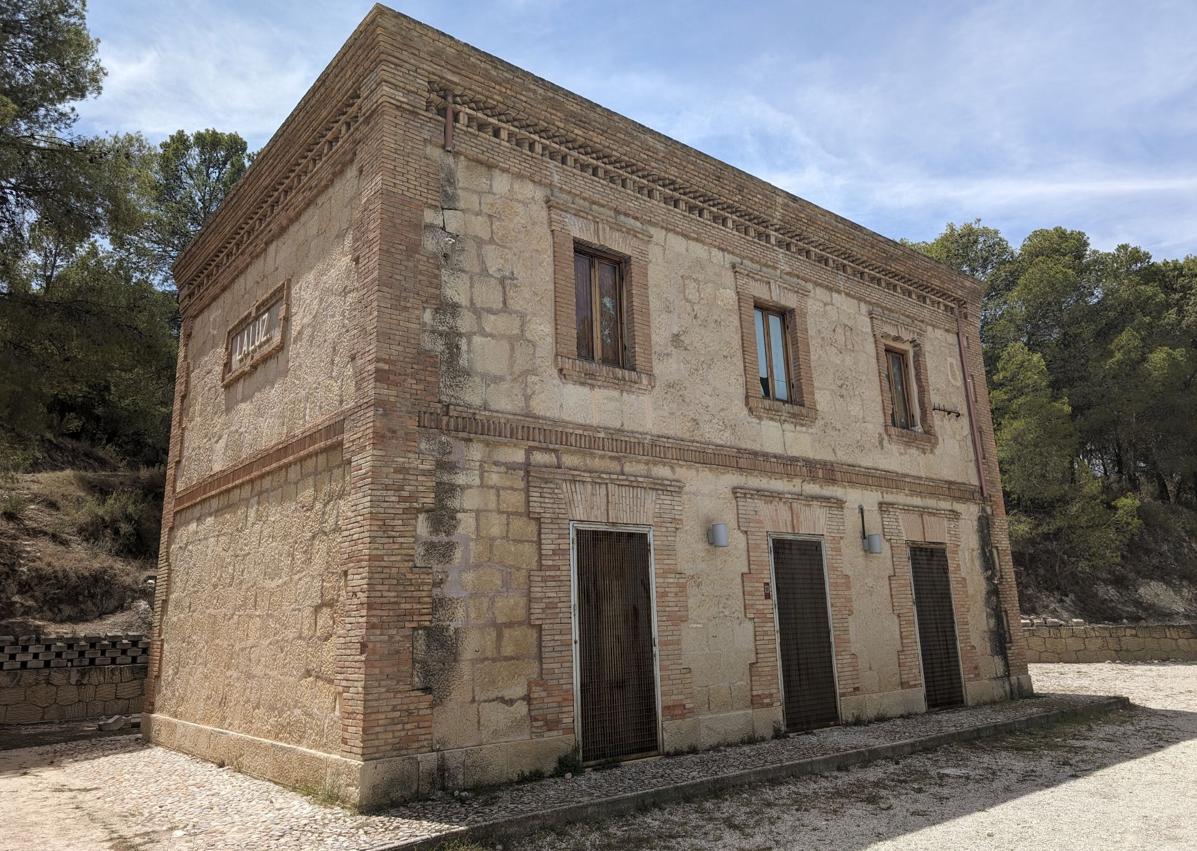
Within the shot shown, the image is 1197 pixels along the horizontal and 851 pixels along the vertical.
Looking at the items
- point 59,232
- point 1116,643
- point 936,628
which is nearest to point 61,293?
point 59,232

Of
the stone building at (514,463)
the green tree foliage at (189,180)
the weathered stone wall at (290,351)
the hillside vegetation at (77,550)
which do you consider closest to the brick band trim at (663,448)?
the stone building at (514,463)

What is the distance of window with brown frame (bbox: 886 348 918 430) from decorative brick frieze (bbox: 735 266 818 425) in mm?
2094

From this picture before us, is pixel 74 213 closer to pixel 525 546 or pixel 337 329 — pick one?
pixel 337 329

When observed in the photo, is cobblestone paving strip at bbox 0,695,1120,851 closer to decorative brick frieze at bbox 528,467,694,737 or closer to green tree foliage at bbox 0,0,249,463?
decorative brick frieze at bbox 528,467,694,737

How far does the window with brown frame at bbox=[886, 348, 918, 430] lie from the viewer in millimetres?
12079

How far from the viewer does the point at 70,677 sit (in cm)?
1192

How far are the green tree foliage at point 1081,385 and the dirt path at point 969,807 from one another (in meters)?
17.9

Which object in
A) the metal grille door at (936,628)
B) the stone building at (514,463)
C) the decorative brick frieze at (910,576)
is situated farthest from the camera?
the metal grille door at (936,628)

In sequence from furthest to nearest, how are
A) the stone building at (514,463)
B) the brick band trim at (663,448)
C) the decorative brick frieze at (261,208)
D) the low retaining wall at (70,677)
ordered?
the low retaining wall at (70,677) < the decorative brick frieze at (261,208) < the brick band trim at (663,448) < the stone building at (514,463)

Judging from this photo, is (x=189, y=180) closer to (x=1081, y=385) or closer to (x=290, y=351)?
(x=290, y=351)

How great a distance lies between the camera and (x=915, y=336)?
41.2 ft

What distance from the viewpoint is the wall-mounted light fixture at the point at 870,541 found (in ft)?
34.2

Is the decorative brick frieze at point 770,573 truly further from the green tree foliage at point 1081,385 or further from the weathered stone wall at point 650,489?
the green tree foliage at point 1081,385

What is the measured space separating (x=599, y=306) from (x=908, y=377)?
6008 mm
